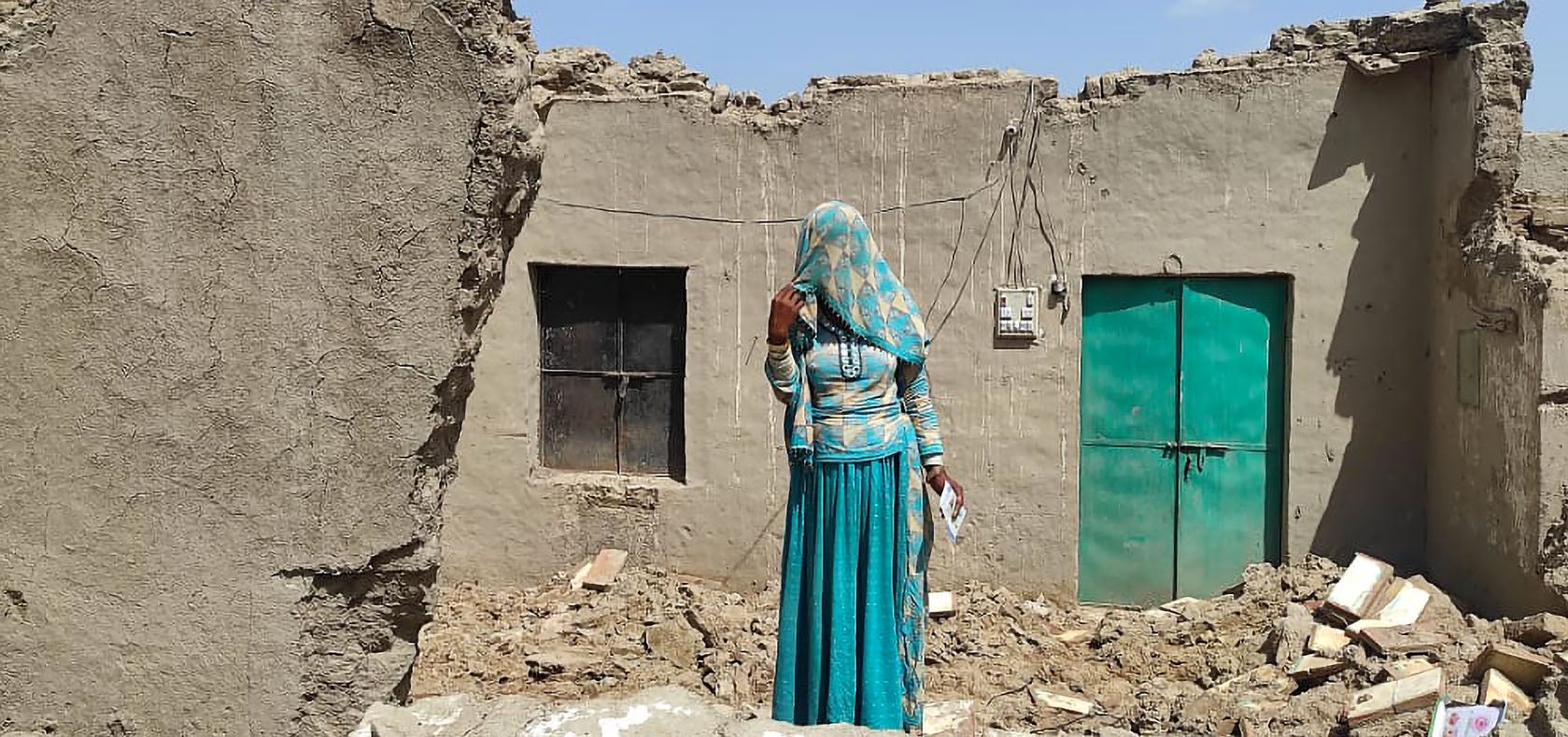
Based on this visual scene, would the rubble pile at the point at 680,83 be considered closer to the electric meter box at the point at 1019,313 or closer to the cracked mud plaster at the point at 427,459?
the electric meter box at the point at 1019,313

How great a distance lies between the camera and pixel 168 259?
2508 mm

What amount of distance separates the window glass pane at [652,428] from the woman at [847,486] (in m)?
3.11

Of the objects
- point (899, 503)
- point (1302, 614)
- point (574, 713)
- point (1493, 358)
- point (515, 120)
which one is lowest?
point (1302, 614)

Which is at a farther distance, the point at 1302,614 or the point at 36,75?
the point at 1302,614

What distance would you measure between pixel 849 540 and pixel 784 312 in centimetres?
73

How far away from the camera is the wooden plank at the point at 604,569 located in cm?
642

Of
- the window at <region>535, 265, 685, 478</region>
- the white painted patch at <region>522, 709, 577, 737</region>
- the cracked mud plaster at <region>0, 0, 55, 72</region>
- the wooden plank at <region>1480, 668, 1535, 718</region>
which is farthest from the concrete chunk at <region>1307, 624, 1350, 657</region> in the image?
the cracked mud plaster at <region>0, 0, 55, 72</region>

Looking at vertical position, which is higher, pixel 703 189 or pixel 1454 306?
pixel 703 189

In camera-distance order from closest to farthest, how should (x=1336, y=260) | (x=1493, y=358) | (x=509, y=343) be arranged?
(x=1493, y=358), (x=1336, y=260), (x=509, y=343)

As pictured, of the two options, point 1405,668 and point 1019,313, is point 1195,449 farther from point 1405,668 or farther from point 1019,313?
point 1405,668

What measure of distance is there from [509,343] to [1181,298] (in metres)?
3.71

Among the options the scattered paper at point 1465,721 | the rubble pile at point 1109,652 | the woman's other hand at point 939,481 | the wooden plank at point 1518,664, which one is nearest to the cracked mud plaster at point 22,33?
the woman's other hand at point 939,481

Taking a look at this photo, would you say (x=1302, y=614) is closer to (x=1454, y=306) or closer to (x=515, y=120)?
(x=1454, y=306)

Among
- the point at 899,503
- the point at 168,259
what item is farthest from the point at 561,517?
the point at 168,259
